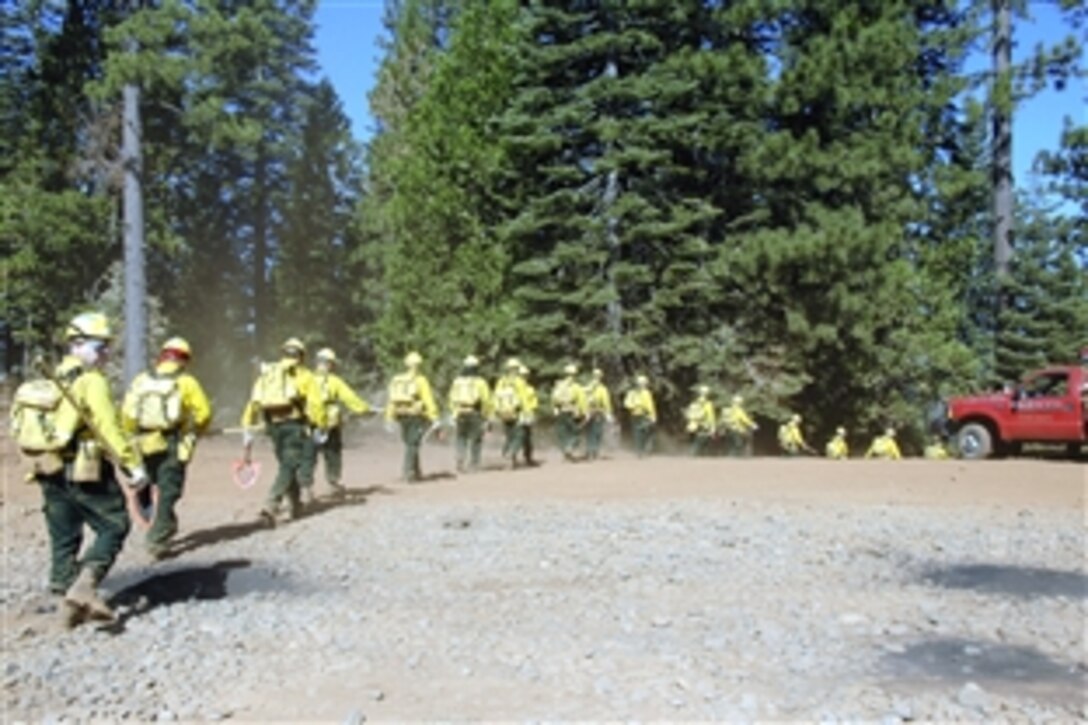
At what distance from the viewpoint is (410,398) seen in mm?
16516

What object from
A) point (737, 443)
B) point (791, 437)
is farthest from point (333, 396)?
point (791, 437)

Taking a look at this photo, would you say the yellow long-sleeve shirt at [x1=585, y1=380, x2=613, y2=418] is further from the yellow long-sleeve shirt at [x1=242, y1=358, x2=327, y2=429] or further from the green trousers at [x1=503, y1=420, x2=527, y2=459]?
the yellow long-sleeve shirt at [x1=242, y1=358, x2=327, y2=429]

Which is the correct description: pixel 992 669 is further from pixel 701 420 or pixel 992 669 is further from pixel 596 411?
pixel 701 420

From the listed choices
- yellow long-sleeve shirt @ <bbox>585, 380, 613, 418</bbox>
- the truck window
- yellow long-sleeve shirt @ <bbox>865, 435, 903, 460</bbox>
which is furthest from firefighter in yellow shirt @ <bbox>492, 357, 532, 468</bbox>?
yellow long-sleeve shirt @ <bbox>865, 435, 903, 460</bbox>

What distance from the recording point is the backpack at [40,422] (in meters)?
7.45

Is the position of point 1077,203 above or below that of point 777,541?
above

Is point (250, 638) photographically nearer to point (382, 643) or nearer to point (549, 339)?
point (382, 643)

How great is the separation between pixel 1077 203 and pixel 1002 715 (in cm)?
3440

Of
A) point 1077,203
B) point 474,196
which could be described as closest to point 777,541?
point 474,196

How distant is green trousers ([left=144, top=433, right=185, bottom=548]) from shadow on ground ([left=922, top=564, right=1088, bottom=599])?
7348 mm

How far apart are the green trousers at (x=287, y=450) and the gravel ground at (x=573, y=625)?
0.47 metres

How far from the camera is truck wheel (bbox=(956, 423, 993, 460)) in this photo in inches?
909

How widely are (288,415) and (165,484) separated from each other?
72.9 inches

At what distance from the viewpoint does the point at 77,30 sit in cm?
3269
